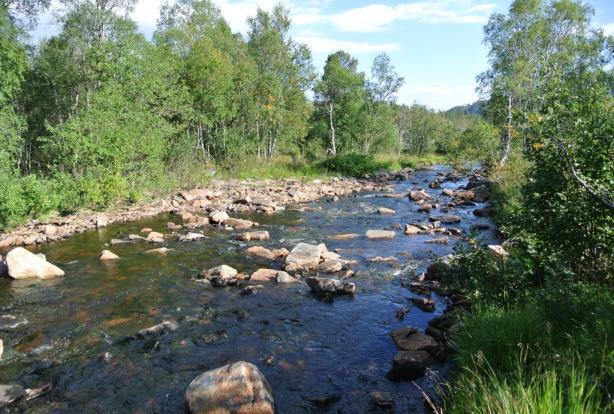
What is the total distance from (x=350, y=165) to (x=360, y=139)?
627 inches

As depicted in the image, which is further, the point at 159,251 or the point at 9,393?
the point at 159,251

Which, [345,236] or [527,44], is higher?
[527,44]

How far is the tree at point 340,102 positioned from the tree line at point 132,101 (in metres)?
1.38

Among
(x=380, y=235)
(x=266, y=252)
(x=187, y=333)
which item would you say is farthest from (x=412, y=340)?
(x=380, y=235)

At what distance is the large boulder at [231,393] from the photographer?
5.46 metres

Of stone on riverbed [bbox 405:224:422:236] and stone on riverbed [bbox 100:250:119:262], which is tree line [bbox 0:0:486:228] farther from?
stone on riverbed [bbox 405:224:422:236]

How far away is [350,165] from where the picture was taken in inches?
1624

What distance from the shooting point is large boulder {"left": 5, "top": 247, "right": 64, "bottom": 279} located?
37.4ft

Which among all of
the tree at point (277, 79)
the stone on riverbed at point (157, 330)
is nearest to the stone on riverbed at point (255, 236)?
the stone on riverbed at point (157, 330)

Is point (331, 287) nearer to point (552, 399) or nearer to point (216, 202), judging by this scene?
point (552, 399)

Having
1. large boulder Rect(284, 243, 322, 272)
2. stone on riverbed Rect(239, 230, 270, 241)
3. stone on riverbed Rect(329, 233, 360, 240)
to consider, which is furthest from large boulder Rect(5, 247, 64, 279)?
stone on riverbed Rect(329, 233, 360, 240)

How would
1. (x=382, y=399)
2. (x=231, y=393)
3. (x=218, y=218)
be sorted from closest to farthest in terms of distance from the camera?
(x=231, y=393) < (x=382, y=399) < (x=218, y=218)

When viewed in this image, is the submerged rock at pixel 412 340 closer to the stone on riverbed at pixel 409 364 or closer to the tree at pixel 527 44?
the stone on riverbed at pixel 409 364

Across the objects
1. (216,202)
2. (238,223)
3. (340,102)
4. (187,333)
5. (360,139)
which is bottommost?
(187,333)
